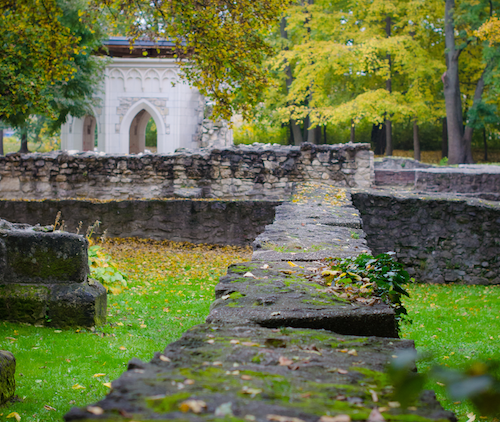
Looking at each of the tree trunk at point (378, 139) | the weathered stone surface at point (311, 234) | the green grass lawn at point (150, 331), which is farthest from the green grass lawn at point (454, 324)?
the tree trunk at point (378, 139)

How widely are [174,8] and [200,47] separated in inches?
26.5

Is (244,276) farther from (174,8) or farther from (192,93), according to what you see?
(192,93)

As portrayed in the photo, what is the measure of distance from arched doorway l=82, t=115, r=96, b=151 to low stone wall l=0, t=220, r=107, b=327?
19.8 m

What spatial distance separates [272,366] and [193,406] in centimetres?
42

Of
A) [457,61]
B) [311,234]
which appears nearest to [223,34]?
[311,234]

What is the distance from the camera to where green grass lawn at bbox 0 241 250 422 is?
3.24 meters

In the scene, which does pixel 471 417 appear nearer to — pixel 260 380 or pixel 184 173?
pixel 260 380

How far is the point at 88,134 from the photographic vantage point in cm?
2378

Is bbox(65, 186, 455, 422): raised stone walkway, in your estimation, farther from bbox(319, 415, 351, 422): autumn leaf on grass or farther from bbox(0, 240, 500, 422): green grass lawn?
bbox(0, 240, 500, 422): green grass lawn

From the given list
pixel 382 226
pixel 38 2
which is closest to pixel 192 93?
pixel 38 2

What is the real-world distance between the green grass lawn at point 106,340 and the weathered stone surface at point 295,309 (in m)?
1.46

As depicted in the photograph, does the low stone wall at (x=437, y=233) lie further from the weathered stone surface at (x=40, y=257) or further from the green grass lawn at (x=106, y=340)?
the weathered stone surface at (x=40, y=257)

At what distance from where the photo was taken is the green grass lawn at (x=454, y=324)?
14.6 ft

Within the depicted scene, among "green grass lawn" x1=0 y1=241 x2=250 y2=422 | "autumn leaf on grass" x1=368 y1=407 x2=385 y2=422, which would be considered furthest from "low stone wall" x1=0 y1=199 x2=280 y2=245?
"autumn leaf on grass" x1=368 y1=407 x2=385 y2=422
